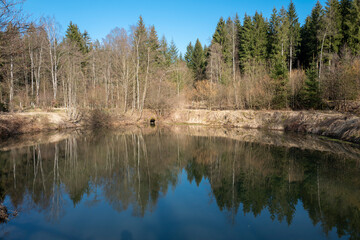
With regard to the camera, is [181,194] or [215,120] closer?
[181,194]

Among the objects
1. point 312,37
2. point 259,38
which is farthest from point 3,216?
point 259,38

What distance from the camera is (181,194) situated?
8406 millimetres

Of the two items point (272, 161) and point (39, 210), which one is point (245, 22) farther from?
point (39, 210)

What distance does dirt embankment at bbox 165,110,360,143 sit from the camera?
17.8 meters

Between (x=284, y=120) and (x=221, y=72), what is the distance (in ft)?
54.0

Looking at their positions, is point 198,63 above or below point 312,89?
above

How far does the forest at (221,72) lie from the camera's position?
2462 cm

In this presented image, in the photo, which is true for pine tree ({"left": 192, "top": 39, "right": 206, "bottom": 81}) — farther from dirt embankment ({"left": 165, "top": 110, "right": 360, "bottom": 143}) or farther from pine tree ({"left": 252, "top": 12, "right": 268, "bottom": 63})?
dirt embankment ({"left": 165, "top": 110, "right": 360, "bottom": 143})

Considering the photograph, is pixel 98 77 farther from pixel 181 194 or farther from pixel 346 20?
pixel 346 20

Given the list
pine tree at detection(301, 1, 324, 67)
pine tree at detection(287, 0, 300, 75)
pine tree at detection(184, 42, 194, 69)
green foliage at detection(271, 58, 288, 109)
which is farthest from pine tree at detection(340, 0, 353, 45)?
pine tree at detection(184, 42, 194, 69)

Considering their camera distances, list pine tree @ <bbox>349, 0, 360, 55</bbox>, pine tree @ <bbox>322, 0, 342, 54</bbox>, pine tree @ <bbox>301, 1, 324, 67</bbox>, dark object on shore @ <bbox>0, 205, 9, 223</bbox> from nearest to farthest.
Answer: dark object on shore @ <bbox>0, 205, 9, 223</bbox>, pine tree @ <bbox>322, 0, 342, 54</bbox>, pine tree @ <bbox>349, 0, 360, 55</bbox>, pine tree @ <bbox>301, 1, 324, 67</bbox>

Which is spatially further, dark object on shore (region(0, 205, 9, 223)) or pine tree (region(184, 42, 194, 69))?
pine tree (region(184, 42, 194, 69))

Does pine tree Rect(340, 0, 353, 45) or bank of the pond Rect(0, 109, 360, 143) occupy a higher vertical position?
pine tree Rect(340, 0, 353, 45)

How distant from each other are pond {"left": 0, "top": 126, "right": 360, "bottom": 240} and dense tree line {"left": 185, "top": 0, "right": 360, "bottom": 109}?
11.3 metres
